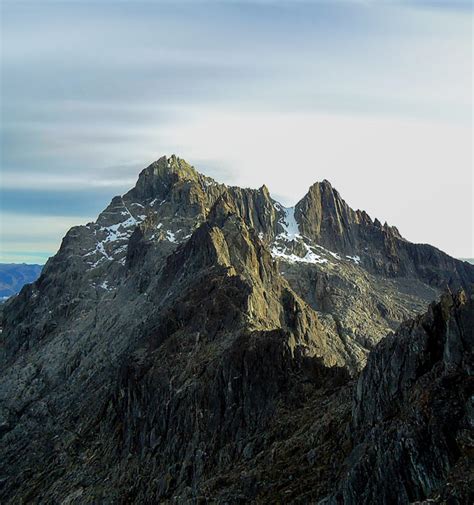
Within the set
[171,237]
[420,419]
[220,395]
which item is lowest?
[220,395]

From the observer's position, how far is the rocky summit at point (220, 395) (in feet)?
148

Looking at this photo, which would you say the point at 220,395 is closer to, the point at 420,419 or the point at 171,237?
the point at 420,419

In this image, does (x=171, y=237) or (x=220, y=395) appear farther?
(x=171, y=237)

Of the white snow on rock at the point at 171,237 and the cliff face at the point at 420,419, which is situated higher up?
the white snow on rock at the point at 171,237

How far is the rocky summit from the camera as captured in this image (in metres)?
45.1

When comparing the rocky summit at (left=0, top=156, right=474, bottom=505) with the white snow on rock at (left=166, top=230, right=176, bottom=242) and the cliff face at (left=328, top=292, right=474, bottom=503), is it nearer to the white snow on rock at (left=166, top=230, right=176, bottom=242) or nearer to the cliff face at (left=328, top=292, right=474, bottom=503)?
the cliff face at (left=328, top=292, right=474, bottom=503)

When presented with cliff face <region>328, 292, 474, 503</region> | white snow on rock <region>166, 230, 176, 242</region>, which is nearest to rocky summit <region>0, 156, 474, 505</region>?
cliff face <region>328, 292, 474, 503</region>

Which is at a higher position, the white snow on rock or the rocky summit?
the white snow on rock

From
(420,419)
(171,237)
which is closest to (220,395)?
(420,419)

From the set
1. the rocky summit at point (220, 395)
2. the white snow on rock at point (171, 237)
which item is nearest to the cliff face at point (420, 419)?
the rocky summit at point (220, 395)

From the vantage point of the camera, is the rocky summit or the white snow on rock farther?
the white snow on rock

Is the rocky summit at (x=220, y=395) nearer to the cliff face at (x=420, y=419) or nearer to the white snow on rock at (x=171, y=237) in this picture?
the cliff face at (x=420, y=419)

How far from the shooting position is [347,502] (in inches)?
1766

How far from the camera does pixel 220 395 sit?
287ft
